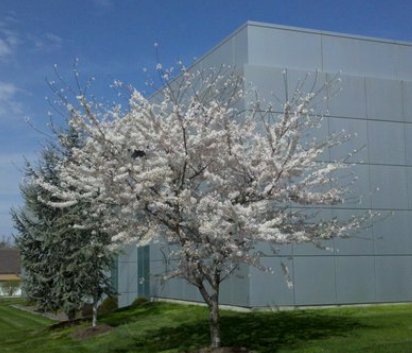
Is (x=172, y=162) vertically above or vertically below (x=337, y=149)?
below

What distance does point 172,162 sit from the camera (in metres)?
11.2

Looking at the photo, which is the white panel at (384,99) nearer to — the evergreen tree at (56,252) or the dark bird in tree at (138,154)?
the evergreen tree at (56,252)

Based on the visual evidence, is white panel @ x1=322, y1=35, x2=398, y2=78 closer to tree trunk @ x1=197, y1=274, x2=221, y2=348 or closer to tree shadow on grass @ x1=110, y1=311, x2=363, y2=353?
tree shadow on grass @ x1=110, y1=311, x2=363, y2=353

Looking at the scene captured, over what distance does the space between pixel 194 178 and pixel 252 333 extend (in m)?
4.83

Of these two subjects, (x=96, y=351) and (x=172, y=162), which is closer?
(x=172, y=162)

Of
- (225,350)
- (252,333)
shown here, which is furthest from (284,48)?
(225,350)

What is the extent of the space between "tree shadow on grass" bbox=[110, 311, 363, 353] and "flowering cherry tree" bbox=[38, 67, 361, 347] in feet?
6.39

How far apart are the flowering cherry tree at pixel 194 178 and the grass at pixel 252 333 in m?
2.11

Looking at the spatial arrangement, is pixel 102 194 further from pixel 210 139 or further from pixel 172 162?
pixel 210 139

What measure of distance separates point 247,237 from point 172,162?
1878mm

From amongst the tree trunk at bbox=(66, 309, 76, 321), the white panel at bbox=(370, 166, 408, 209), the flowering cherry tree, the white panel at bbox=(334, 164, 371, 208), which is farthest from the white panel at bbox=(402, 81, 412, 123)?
the tree trunk at bbox=(66, 309, 76, 321)

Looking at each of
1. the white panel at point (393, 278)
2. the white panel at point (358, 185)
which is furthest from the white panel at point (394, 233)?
the white panel at point (358, 185)

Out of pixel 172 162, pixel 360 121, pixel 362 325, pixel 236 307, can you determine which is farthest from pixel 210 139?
pixel 360 121

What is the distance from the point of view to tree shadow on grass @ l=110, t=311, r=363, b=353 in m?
13.5
